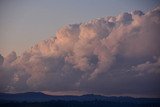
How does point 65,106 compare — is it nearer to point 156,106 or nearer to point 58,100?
point 58,100

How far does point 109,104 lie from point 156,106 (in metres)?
6.23

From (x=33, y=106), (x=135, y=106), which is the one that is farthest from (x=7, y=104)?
(x=135, y=106)

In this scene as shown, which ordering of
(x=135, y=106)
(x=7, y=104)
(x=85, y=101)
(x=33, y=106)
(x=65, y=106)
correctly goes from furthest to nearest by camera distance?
(x=135, y=106) < (x=85, y=101) < (x=65, y=106) < (x=33, y=106) < (x=7, y=104)

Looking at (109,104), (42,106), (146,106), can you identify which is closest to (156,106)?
(146,106)

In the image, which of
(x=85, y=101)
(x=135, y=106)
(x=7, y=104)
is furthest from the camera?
(x=135, y=106)

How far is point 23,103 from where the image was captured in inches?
1168

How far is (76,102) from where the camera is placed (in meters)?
32.2

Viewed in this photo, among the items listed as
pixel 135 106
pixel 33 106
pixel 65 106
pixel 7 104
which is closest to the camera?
pixel 7 104

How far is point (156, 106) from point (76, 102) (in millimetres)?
8082

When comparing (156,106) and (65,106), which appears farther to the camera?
(65,106)

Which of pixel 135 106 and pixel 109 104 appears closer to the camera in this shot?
pixel 109 104

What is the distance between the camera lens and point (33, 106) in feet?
92.3

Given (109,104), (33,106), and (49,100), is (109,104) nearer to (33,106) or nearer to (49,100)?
(49,100)

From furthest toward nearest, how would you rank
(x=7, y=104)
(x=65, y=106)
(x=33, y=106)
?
(x=65, y=106) → (x=33, y=106) → (x=7, y=104)
